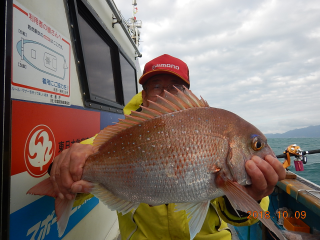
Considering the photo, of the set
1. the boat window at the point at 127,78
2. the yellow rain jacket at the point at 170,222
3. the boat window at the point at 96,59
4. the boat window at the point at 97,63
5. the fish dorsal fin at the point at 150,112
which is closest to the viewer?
the fish dorsal fin at the point at 150,112

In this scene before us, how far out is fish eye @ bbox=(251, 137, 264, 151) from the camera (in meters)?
1.31

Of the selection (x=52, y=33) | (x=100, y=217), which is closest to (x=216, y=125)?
(x=52, y=33)

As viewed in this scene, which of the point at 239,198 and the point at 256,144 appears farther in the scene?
the point at 256,144

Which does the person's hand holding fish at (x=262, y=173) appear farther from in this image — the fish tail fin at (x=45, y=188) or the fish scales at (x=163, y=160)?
the fish tail fin at (x=45, y=188)

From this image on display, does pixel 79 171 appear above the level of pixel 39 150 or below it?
below

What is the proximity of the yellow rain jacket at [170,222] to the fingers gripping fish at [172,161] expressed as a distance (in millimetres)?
432

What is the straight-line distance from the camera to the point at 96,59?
9.12 feet

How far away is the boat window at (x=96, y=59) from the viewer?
6.59 feet

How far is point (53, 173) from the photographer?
4.00 feet

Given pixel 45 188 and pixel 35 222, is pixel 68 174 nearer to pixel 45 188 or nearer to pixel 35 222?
pixel 45 188

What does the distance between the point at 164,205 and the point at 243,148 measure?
92cm

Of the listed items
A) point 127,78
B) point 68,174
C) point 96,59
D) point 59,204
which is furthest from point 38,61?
point 127,78

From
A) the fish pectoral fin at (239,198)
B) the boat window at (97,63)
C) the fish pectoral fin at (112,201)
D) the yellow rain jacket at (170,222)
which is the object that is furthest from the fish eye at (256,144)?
the boat window at (97,63)

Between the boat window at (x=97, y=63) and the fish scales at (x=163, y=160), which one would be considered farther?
the boat window at (x=97, y=63)
